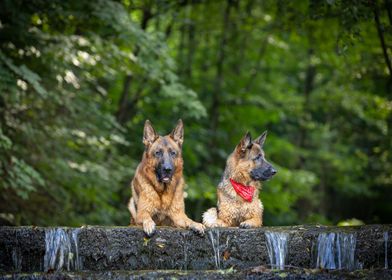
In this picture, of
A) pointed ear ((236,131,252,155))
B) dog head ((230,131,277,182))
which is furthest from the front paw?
pointed ear ((236,131,252,155))

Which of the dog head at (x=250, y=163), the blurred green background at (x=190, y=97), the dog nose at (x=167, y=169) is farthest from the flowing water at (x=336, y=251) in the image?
the blurred green background at (x=190, y=97)

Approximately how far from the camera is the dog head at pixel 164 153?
8266 millimetres

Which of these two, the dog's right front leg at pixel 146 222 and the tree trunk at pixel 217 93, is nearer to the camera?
the dog's right front leg at pixel 146 222

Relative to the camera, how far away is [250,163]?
911 centimetres

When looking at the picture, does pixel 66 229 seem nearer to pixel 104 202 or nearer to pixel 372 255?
pixel 372 255

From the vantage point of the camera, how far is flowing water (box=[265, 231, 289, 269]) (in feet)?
24.5

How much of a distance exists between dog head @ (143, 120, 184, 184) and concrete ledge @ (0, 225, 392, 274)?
890 millimetres

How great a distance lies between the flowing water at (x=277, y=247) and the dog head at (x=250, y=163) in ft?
5.39

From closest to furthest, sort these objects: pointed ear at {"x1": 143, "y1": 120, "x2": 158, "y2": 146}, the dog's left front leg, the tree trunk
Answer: the dog's left front leg → pointed ear at {"x1": 143, "y1": 120, "x2": 158, "y2": 146} → the tree trunk

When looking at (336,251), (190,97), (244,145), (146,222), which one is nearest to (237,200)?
(244,145)

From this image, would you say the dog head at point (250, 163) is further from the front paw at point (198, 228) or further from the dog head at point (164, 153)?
the front paw at point (198, 228)

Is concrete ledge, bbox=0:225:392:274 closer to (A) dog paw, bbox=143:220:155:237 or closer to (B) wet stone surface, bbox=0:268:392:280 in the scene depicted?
(A) dog paw, bbox=143:220:155:237

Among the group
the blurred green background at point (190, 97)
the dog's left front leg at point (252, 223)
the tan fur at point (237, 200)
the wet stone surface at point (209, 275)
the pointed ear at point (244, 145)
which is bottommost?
the wet stone surface at point (209, 275)

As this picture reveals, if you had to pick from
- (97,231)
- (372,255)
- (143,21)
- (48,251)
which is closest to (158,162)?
(97,231)
